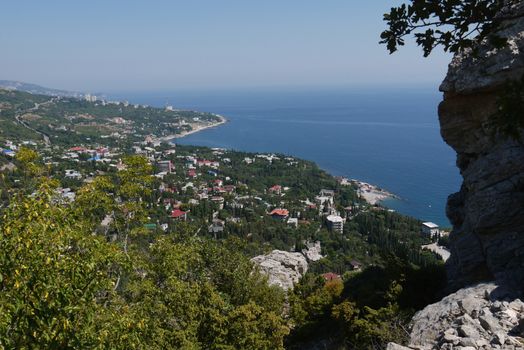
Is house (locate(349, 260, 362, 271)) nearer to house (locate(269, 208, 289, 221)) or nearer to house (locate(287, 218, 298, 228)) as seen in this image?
house (locate(287, 218, 298, 228))

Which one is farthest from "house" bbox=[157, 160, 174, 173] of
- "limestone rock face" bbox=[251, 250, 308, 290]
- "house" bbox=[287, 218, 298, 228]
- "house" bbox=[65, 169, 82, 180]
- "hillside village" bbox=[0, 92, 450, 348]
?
"limestone rock face" bbox=[251, 250, 308, 290]

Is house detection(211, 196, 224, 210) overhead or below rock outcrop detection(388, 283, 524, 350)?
below

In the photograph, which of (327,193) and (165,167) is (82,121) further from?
(327,193)

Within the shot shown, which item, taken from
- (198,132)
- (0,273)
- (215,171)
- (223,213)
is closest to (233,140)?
(198,132)

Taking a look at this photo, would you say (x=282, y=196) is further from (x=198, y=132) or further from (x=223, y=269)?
(x=198, y=132)

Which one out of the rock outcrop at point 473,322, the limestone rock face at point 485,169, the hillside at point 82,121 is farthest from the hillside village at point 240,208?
the rock outcrop at point 473,322
